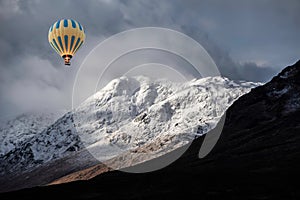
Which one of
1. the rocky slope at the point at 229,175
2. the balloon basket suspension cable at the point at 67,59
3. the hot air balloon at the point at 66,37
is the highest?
the hot air balloon at the point at 66,37

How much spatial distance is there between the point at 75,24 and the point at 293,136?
325 feet

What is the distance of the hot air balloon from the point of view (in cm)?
10200

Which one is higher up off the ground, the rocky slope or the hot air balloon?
the hot air balloon

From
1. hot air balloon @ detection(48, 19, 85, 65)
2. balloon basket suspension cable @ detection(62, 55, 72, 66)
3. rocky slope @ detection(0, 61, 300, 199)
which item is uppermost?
hot air balloon @ detection(48, 19, 85, 65)

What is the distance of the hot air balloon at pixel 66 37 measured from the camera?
102 m

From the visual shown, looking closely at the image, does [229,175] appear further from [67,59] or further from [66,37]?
[66,37]

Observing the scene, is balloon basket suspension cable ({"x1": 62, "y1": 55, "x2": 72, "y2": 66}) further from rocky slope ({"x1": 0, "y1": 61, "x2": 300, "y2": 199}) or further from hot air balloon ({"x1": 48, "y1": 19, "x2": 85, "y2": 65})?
rocky slope ({"x1": 0, "y1": 61, "x2": 300, "y2": 199})

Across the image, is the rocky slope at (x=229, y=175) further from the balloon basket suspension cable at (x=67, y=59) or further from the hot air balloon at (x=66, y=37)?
the hot air balloon at (x=66, y=37)

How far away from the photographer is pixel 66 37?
103 metres

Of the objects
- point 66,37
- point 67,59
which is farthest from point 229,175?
point 66,37

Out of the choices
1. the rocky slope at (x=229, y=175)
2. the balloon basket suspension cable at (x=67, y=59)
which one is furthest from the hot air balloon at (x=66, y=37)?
the rocky slope at (x=229, y=175)

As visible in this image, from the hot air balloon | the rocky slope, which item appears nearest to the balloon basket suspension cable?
the hot air balloon

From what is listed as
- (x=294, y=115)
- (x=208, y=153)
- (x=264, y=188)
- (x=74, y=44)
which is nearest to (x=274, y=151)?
(x=208, y=153)

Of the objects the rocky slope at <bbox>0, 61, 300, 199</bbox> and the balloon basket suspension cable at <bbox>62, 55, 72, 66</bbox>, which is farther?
the balloon basket suspension cable at <bbox>62, 55, 72, 66</bbox>
